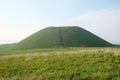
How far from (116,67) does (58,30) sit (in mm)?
104496

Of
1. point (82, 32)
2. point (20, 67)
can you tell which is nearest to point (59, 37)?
point (82, 32)

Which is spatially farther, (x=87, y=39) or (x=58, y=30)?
(x=58, y=30)

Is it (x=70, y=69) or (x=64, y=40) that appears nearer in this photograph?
(x=70, y=69)

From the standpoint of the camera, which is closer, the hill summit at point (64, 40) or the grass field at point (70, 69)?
the grass field at point (70, 69)

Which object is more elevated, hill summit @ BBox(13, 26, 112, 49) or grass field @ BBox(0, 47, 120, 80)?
hill summit @ BBox(13, 26, 112, 49)

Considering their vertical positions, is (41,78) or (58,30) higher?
(58,30)

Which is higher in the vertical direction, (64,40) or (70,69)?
(64,40)

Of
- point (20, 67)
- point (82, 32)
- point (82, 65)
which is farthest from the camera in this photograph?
point (82, 32)

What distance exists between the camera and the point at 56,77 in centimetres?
1795

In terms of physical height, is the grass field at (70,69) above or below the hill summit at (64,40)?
below

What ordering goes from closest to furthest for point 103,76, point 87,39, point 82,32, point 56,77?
point 103,76, point 56,77, point 87,39, point 82,32

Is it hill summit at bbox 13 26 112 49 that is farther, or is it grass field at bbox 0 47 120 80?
hill summit at bbox 13 26 112 49

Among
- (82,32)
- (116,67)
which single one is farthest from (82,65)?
(82,32)

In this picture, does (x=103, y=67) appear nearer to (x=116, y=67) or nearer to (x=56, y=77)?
(x=116, y=67)
